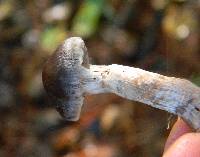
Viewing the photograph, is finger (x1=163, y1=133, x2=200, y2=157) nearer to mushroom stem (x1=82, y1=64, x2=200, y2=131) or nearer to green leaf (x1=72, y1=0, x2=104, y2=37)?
mushroom stem (x1=82, y1=64, x2=200, y2=131)

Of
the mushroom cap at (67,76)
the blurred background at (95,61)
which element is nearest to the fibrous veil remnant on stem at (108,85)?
the mushroom cap at (67,76)

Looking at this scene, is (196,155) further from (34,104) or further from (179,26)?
(34,104)

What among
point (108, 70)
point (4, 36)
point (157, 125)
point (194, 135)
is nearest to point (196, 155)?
point (194, 135)

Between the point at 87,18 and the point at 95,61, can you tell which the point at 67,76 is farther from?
the point at 95,61

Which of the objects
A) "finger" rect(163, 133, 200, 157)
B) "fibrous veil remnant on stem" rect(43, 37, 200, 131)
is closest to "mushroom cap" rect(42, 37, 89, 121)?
"fibrous veil remnant on stem" rect(43, 37, 200, 131)

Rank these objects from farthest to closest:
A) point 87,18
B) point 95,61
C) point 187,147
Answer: point 95,61 → point 87,18 → point 187,147

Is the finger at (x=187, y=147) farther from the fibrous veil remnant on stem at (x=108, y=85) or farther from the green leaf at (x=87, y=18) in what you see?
the green leaf at (x=87, y=18)

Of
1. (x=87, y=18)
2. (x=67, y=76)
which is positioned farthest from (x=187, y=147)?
(x=87, y=18)
